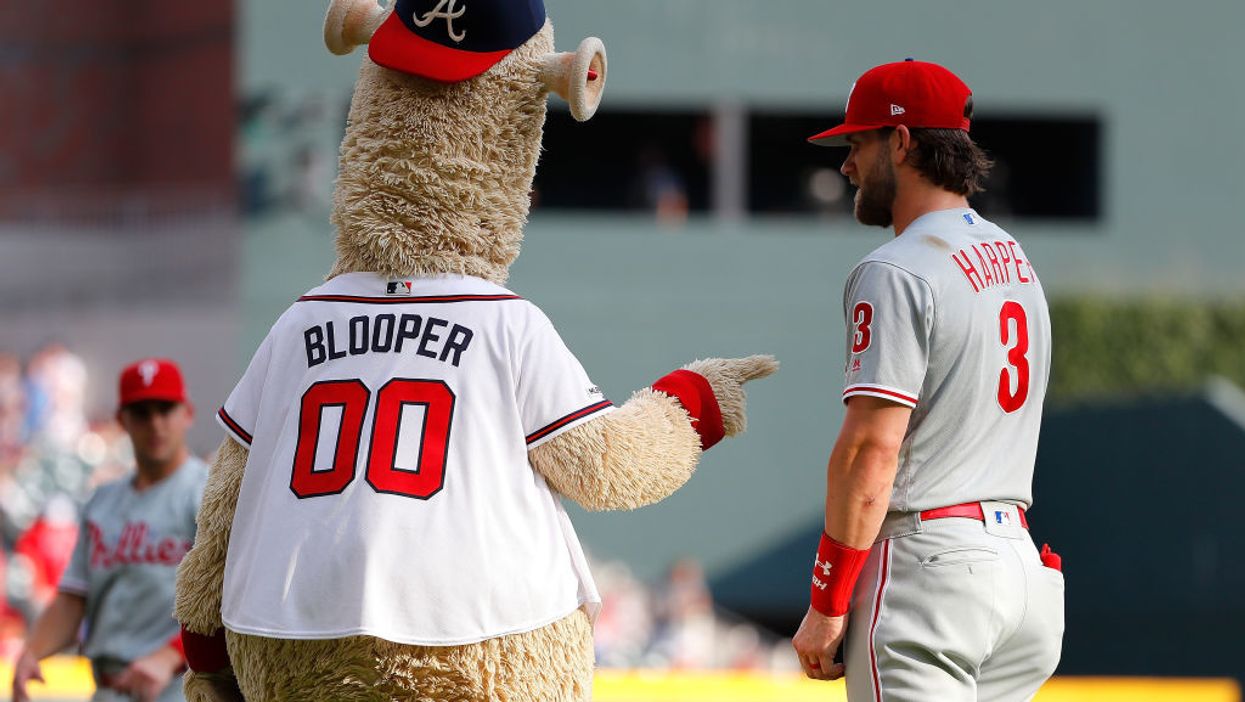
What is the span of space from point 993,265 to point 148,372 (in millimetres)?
3112

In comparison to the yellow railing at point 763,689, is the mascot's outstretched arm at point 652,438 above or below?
above

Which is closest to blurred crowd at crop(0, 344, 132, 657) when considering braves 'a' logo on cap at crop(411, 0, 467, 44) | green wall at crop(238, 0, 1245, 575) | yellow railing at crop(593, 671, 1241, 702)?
green wall at crop(238, 0, 1245, 575)

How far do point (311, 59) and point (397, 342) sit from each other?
16.3 metres

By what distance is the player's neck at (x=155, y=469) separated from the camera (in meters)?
5.53

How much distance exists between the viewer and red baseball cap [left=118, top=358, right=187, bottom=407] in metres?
5.43

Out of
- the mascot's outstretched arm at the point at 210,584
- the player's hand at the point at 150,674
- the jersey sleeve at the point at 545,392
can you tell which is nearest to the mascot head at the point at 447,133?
the jersey sleeve at the point at 545,392

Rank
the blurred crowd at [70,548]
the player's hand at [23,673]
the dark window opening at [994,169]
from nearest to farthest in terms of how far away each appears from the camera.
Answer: the player's hand at [23,673]
the blurred crowd at [70,548]
the dark window opening at [994,169]

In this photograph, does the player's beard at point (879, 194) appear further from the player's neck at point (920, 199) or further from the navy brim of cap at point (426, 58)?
the navy brim of cap at point (426, 58)

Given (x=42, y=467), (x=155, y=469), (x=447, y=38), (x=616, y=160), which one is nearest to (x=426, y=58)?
(x=447, y=38)

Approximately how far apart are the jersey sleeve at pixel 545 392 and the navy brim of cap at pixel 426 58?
1.89ft

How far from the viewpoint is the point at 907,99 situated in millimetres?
3598

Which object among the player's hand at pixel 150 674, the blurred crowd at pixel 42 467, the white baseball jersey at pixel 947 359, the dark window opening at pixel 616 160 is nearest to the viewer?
the white baseball jersey at pixel 947 359

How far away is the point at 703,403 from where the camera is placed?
3635mm

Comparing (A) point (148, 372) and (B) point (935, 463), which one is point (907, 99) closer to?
(B) point (935, 463)
